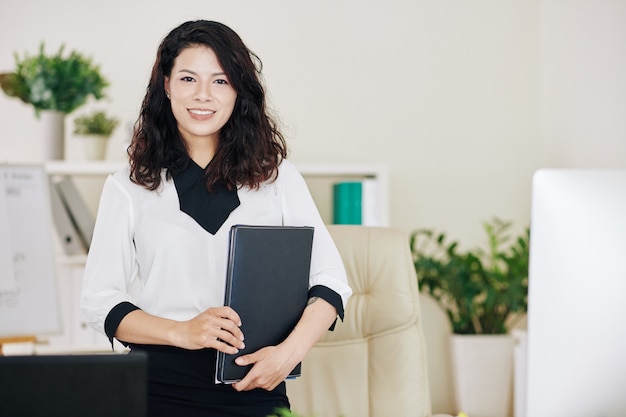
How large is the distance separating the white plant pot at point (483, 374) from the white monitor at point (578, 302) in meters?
2.26

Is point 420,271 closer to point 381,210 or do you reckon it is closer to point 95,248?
point 381,210

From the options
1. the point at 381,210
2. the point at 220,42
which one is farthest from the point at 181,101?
the point at 381,210

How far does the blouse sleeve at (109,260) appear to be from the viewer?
161 centimetres

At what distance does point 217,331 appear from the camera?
149 centimetres

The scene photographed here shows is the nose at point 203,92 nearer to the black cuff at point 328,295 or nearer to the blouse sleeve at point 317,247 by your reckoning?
the blouse sleeve at point 317,247

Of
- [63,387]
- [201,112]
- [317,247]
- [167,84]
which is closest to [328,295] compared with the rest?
[317,247]

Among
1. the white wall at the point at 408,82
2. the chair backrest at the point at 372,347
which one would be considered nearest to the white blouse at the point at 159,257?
the chair backrest at the point at 372,347

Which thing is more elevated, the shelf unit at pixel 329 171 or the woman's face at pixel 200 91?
the woman's face at pixel 200 91

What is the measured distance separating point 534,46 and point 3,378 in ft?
11.0

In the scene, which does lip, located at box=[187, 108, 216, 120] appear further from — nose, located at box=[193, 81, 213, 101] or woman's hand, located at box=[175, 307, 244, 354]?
woman's hand, located at box=[175, 307, 244, 354]

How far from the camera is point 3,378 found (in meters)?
0.82

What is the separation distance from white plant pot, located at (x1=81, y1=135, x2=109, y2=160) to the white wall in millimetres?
235

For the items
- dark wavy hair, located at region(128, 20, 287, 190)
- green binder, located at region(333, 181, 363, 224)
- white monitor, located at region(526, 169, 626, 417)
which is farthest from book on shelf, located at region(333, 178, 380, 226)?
white monitor, located at region(526, 169, 626, 417)

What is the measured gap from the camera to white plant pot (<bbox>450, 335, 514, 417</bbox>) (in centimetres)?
332
